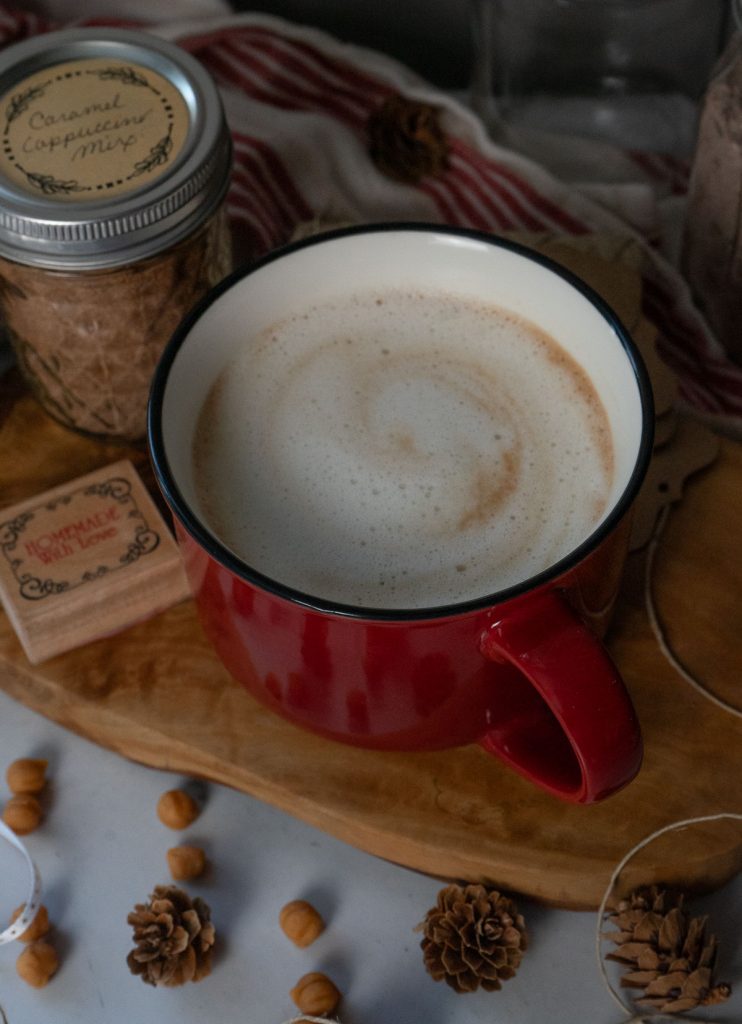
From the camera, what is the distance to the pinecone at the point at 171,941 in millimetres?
699

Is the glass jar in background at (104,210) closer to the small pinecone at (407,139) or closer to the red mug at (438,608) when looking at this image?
the red mug at (438,608)

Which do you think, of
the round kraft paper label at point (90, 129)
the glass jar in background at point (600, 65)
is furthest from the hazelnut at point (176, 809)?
the glass jar in background at point (600, 65)

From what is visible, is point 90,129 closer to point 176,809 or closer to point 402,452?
point 402,452

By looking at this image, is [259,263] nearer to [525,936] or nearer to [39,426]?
[39,426]

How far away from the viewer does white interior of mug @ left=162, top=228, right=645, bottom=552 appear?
70 cm

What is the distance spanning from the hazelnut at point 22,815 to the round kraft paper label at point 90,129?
36 cm

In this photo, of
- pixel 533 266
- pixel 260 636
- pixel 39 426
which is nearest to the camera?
pixel 260 636

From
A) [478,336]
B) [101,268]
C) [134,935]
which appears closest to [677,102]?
[478,336]

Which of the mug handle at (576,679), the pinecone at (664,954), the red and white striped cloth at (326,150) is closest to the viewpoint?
the mug handle at (576,679)

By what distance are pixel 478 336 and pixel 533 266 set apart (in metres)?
0.06

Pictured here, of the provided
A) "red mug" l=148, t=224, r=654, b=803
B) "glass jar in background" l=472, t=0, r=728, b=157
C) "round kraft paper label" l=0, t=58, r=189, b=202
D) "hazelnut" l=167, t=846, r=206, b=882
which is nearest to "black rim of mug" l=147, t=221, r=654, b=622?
"red mug" l=148, t=224, r=654, b=803

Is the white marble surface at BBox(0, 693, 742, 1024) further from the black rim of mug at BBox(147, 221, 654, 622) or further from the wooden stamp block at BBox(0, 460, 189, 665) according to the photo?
the black rim of mug at BBox(147, 221, 654, 622)

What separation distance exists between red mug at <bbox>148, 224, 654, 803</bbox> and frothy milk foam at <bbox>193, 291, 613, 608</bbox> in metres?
0.01

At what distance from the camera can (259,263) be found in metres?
0.74
